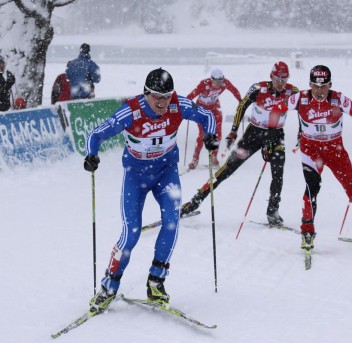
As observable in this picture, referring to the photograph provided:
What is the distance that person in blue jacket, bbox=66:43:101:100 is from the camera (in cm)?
1334

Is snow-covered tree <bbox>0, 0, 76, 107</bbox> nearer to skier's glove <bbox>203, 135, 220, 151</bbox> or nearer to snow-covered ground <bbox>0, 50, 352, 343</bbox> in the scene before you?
snow-covered ground <bbox>0, 50, 352, 343</bbox>

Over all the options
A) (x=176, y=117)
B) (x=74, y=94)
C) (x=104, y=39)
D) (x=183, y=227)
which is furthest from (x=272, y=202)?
(x=104, y=39)

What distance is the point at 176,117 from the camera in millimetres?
5492

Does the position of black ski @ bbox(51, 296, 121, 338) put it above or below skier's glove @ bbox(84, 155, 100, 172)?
below

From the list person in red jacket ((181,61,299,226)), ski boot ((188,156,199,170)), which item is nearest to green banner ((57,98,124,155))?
ski boot ((188,156,199,170))

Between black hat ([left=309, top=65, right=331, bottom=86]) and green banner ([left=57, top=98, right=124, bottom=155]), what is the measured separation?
6.48 metres

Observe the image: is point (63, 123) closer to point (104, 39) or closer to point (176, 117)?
point (176, 117)

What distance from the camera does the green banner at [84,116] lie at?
12.4m

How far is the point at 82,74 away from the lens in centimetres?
1346

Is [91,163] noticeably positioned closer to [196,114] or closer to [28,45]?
[196,114]

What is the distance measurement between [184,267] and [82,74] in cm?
769

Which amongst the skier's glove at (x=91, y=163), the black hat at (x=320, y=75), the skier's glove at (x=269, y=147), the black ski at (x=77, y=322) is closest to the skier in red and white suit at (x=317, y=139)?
the black hat at (x=320, y=75)

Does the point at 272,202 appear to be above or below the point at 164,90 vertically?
below

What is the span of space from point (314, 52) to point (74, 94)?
935 inches
